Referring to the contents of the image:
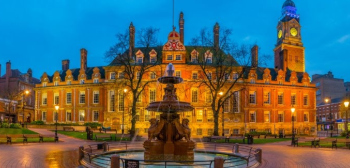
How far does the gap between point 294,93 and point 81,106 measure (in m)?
40.2

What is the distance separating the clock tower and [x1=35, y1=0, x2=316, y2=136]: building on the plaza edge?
12.9 metres

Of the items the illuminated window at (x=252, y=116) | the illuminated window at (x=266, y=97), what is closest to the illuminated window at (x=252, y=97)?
the illuminated window at (x=252, y=116)

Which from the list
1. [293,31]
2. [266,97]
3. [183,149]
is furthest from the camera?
[293,31]

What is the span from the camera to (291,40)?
81375mm

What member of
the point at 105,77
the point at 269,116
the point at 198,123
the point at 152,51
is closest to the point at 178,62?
the point at 152,51

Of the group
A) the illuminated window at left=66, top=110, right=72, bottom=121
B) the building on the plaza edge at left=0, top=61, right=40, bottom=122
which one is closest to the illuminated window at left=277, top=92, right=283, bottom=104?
the illuminated window at left=66, top=110, right=72, bottom=121

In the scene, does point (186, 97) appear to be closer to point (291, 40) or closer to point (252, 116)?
point (252, 116)

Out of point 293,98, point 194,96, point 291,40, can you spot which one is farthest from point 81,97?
point 291,40

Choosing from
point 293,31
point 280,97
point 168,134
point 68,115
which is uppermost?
point 293,31

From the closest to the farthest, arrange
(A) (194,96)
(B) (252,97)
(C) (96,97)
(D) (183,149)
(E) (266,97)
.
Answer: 1. (D) (183,149)
2. (A) (194,96)
3. (B) (252,97)
4. (E) (266,97)
5. (C) (96,97)

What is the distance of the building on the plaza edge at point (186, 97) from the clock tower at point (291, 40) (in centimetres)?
1289

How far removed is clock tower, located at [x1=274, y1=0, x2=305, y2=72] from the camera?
79875 mm

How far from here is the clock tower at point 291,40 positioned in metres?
79.9

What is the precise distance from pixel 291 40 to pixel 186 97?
131 ft
